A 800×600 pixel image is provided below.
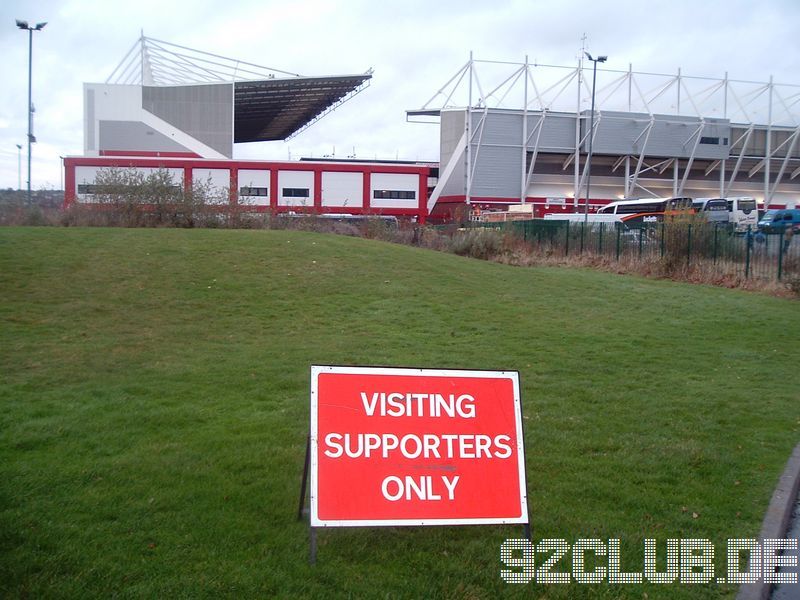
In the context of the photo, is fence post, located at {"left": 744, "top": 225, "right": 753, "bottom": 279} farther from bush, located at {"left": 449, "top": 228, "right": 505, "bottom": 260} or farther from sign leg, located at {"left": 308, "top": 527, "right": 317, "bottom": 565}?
sign leg, located at {"left": 308, "top": 527, "right": 317, "bottom": 565}

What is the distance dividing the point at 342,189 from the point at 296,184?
4.02 metres

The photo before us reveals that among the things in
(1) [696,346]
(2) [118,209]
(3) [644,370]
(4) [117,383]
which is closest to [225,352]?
(4) [117,383]

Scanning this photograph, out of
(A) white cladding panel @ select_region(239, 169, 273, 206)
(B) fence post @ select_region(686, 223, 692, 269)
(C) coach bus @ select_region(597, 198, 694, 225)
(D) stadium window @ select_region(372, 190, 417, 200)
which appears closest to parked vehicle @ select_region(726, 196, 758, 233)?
(C) coach bus @ select_region(597, 198, 694, 225)

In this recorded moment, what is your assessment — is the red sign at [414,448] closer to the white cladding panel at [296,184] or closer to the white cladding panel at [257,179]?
the white cladding panel at [257,179]

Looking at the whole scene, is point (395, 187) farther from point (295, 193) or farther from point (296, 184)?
point (295, 193)

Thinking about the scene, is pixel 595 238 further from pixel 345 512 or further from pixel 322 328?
pixel 345 512

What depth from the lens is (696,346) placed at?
12859 mm

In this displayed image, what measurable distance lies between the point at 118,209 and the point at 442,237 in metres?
13.7

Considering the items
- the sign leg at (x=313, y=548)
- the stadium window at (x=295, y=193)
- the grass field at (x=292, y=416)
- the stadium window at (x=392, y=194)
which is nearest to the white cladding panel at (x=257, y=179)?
the stadium window at (x=295, y=193)

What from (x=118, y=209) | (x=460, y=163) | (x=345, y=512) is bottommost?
(x=345, y=512)

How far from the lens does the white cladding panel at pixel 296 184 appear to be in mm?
Result: 61938

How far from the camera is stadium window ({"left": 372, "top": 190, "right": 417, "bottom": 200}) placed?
65.1m

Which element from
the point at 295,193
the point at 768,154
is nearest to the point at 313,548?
the point at 295,193

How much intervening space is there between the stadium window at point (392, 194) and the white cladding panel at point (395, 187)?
0.09 metres
